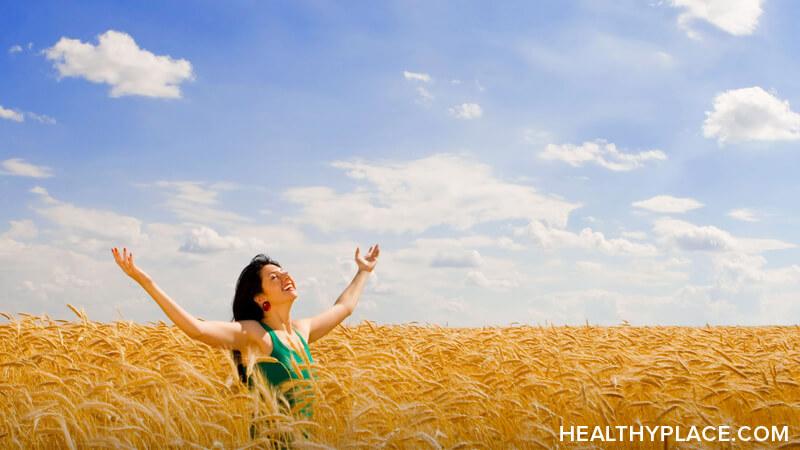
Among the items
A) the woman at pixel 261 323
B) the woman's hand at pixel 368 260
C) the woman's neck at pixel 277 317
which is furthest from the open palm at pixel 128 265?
the woman's hand at pixel 368 260

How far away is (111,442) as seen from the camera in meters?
2.92

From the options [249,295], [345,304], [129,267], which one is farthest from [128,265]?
[345,304]

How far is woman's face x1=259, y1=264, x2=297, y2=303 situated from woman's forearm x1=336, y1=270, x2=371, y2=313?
1.99 ft

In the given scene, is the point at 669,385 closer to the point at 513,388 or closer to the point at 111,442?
the point at 513,388

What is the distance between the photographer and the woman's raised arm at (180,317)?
3533mm

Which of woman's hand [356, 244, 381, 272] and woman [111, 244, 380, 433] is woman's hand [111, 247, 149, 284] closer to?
woman [111, 244, 380, 433]

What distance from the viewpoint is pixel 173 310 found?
354 cm

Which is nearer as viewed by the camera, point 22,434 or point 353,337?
point 22,434

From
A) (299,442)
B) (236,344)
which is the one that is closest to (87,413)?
(236,344)

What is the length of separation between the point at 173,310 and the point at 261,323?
0.56 m

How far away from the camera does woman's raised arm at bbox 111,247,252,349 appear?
11.6 ft

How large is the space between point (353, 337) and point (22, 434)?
14.0ft

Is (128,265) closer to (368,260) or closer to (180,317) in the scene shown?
(180,317)


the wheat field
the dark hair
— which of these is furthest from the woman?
the wheat field
